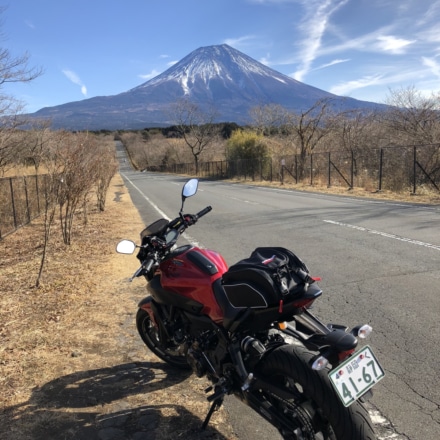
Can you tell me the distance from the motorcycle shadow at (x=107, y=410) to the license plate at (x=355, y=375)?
103 cm

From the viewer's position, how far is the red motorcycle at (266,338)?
186 cm

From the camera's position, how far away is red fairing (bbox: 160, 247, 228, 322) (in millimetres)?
2484

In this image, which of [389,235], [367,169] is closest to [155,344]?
[389,235]

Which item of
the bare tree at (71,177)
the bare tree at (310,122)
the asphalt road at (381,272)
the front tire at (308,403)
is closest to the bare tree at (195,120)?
the bare tree at (310,122)

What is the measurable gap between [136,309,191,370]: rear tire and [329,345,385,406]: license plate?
1691 mm

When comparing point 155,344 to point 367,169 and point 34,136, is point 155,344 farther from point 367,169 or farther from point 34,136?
point 367,169

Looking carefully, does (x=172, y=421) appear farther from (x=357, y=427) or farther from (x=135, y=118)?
(x=135, y=118)

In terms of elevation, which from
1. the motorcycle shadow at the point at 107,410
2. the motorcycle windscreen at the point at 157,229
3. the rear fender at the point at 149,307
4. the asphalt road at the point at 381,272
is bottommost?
the motorcycle shadow at the point at 107,410

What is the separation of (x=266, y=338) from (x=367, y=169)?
22046 mm

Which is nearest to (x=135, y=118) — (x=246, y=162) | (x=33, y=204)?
(x=246, y=162)

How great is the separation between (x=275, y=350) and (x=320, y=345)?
23cm

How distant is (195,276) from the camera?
2582mm

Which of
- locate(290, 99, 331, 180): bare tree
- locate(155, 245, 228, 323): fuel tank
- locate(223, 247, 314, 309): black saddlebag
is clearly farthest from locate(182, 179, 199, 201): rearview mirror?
locate(290, 99, 331, 180): bare tree

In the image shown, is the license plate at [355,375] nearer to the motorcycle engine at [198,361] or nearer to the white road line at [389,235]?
the motorcycle engine at [198,361]
